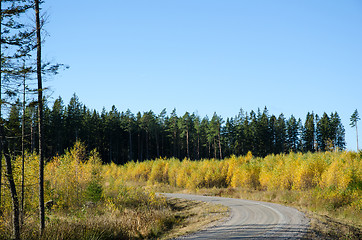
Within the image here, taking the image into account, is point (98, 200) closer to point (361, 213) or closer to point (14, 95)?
point (14, 95)

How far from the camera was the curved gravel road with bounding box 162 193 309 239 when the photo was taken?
43.3ft

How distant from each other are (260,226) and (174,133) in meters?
65.6

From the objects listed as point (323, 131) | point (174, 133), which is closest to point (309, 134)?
point (323, 131)

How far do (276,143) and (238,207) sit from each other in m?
70.3

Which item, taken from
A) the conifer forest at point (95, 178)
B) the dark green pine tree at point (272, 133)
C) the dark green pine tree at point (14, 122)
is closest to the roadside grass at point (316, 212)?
the conifer forest at point (95, 178)

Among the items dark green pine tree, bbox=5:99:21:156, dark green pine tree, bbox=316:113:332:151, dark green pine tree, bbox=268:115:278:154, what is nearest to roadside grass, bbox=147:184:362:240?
dark green pine tree, bbox=5:99:21:156

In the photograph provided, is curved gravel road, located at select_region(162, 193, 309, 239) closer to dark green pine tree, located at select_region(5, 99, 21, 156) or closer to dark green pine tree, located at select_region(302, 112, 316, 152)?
Answer: dark green pine tree, located at select_region(5, 99, 21, 156)

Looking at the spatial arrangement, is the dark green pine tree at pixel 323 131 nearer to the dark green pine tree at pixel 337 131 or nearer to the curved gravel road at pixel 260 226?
the dark green pine tree at pixel 337 131

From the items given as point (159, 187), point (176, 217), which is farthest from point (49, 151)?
point (176, 217)

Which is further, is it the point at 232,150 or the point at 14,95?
the point at 232,150

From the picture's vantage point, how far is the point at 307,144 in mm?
92250

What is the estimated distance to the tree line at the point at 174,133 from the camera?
66.8 m

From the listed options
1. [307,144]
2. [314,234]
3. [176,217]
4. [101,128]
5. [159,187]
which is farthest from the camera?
[307,144]

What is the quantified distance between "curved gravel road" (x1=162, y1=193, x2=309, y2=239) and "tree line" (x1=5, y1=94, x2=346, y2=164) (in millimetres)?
51742
